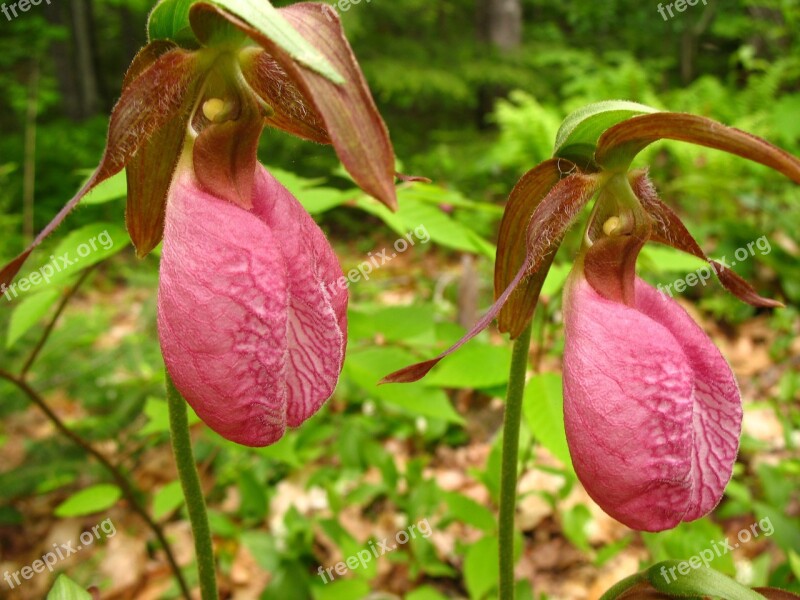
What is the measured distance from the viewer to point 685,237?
2.16 ft

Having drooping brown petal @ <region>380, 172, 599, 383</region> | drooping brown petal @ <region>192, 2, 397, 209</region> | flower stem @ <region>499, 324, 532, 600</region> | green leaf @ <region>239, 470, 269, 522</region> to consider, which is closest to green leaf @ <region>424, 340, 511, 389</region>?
flower stem @ <region>499, 324, 532, 600</region>

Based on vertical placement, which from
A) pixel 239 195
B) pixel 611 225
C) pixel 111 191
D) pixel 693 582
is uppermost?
pixel 111 191

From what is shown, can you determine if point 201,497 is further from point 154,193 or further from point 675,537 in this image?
point 675,537

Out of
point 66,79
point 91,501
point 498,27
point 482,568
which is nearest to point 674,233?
point 482,568

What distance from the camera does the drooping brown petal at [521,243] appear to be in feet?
1.96

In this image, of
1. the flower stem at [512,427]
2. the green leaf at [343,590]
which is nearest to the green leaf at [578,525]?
the green leaf at [343,590]

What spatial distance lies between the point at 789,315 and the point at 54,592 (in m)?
2.65

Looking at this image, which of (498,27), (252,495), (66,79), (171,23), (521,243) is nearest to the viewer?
(171,23)

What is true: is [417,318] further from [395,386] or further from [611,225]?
[611,225]

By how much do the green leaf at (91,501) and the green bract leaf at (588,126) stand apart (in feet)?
3.31

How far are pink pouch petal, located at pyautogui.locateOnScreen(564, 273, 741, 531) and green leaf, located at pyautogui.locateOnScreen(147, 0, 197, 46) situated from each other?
424mm

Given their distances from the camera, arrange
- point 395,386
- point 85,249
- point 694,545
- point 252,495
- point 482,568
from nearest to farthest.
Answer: point 85,249 → point 395,386 → point 694,545 → point 482,568 → point 252,495

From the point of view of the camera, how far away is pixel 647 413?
21.2 inches

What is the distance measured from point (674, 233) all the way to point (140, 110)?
517 millimetres
